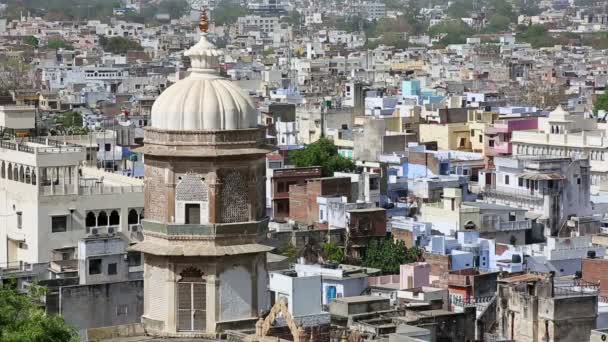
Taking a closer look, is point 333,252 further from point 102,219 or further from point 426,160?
point 426,160

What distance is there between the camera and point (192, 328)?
1756 centimetres

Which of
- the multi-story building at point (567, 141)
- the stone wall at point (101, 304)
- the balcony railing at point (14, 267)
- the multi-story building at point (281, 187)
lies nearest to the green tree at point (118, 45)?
the multi-story building at point (567, 141)

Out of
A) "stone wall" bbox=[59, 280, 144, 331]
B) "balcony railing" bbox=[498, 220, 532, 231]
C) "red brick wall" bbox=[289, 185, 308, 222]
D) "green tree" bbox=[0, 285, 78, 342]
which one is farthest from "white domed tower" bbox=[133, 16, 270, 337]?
"red brick wall" bbox=[289, 185, 308, 222]

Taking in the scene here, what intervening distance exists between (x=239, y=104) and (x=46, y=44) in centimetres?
13647

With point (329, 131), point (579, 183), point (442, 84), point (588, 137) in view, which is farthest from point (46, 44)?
point (579, 183)

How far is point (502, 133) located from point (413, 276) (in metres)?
26.8

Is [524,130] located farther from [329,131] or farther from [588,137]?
[329,131]

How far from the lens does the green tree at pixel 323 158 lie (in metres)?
52.0

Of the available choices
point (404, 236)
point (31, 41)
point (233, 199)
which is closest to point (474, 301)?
point (404, 236)

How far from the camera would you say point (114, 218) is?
3456cm

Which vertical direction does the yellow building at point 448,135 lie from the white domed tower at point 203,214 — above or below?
below

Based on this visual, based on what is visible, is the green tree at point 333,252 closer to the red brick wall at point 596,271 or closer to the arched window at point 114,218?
the arched window at point 114,218

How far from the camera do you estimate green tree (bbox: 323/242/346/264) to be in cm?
3603

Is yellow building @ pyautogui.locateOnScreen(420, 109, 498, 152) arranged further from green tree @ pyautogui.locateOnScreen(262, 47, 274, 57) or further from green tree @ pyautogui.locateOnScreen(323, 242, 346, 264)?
green tree @ pyautogui.locateOnScreen(262, 47, 274, 57)
